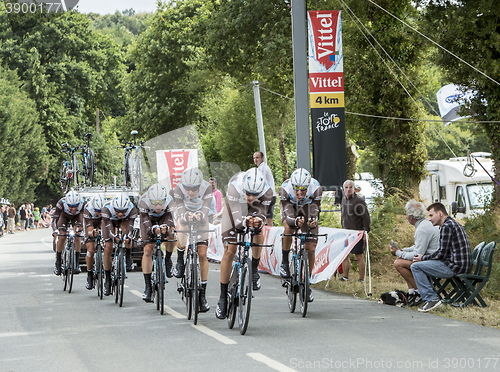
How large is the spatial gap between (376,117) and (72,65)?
146 feet

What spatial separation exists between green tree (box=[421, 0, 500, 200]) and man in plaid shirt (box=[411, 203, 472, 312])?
16.0ft

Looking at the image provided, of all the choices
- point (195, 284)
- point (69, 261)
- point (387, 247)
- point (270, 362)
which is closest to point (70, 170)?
point (69, 261)

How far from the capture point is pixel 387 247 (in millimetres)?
14461

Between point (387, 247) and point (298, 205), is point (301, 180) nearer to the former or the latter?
point (298, 205)

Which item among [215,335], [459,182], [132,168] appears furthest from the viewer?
[132,168]

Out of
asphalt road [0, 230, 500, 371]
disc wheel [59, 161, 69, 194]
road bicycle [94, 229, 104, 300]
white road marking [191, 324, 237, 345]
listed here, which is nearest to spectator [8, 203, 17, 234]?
disc wheel [59, 161, 69, 194]

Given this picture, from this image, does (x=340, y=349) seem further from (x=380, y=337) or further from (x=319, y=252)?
(x=319, y=252)

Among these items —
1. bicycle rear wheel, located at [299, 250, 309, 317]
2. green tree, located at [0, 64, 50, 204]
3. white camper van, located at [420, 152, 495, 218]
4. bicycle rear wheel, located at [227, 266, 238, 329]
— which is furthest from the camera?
green tree, located at [0, 64, 50, 204]

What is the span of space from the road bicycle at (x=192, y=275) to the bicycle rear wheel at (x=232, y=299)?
1.61 ft

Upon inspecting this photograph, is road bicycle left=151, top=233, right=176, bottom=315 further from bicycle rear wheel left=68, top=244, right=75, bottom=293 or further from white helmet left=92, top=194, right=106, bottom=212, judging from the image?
bicycle rear wheel left=68, top=244, right=75, bottom=293

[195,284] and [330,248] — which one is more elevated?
[330,248]

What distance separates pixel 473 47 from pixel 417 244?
6183 millimetres

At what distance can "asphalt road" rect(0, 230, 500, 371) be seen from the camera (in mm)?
6859

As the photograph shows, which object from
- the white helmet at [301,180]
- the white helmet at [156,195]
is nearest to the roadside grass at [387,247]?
the white helmet at [301,180]
